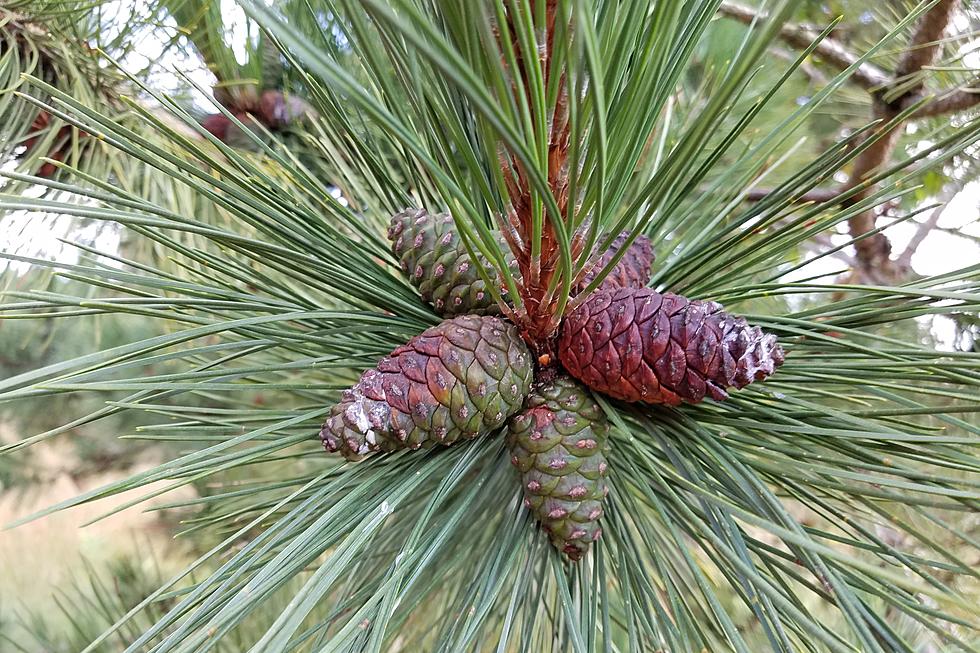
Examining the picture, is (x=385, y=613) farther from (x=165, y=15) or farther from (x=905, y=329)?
(x=905, y=329)

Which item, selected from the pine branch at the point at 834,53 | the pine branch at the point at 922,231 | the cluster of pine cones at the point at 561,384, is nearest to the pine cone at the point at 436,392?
the cluster of pine cones at the point at 561,384

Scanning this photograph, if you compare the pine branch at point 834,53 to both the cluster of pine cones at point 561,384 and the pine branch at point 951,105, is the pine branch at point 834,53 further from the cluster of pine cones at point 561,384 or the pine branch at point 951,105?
the cluster of pine cones at point 561,384

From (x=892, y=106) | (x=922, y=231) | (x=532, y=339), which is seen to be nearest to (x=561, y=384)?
(x=532, y=339)

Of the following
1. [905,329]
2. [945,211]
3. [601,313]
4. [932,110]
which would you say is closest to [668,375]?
[601,313]

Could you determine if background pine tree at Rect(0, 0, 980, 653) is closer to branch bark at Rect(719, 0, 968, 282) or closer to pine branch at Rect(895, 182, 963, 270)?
branch bark at Rect(719, 0, 968, 282)

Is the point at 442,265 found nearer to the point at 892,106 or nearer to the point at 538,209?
the point at 538,209

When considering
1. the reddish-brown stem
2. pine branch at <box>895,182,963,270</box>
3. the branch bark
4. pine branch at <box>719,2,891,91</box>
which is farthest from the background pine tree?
pine branch at <box>895,182,963,270</box>
